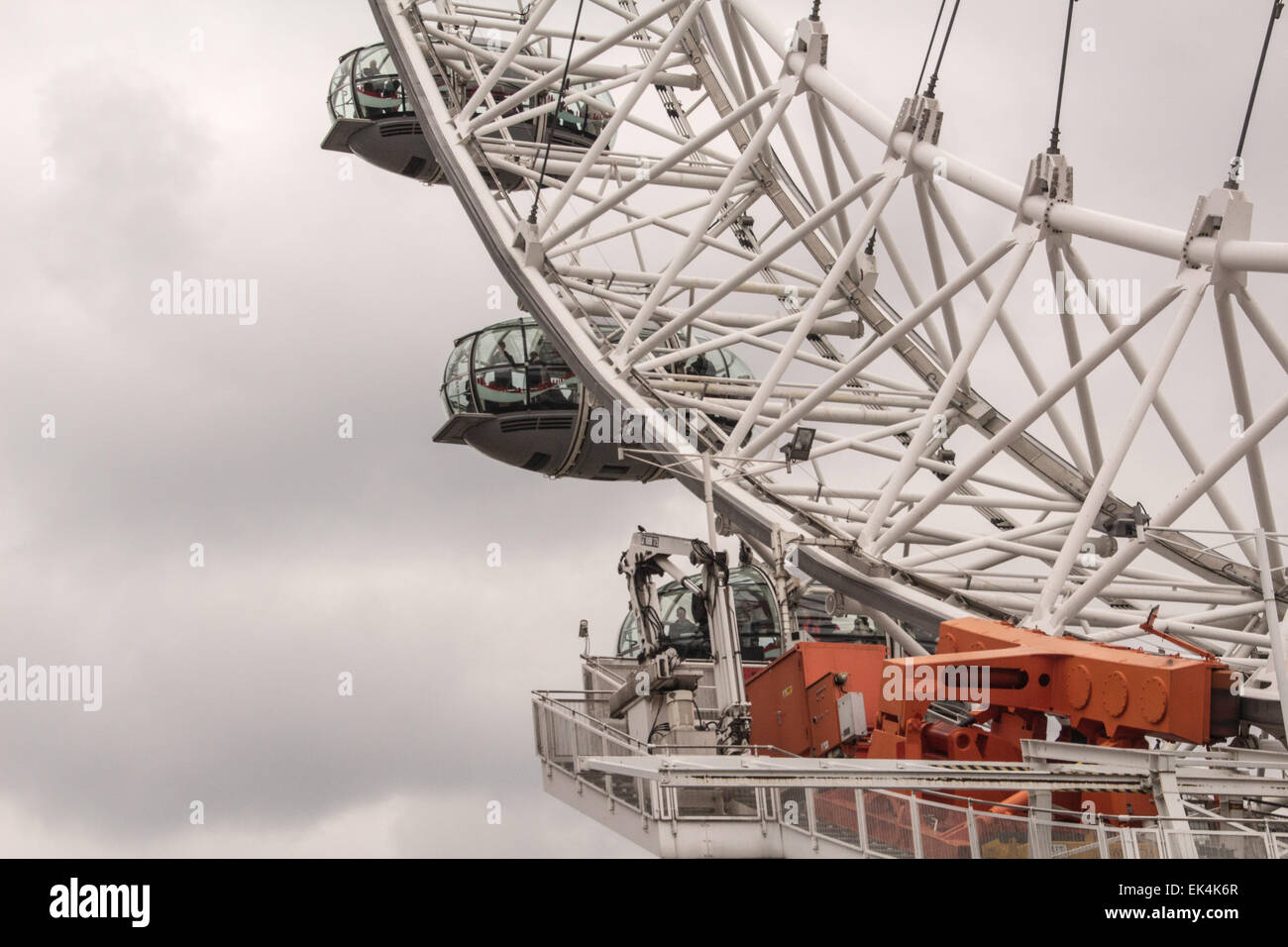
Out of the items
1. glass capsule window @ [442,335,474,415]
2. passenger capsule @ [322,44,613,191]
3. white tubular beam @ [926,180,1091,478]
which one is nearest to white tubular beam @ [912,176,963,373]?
white tubular beam @ [926,180,1091,478]

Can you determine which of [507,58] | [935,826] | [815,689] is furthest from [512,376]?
[935,826]

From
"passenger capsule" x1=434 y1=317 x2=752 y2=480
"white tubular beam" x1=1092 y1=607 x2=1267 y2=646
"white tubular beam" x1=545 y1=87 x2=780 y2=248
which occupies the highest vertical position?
"white tubular beam" x1=545 y1=87 x2=780 y2=248

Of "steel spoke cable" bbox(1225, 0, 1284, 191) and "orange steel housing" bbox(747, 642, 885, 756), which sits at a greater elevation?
"steel spoke cable" bbox(1225, 0, 1284, 191)

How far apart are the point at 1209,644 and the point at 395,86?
3149cm

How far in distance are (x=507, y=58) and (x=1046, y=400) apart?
21309 millimetres

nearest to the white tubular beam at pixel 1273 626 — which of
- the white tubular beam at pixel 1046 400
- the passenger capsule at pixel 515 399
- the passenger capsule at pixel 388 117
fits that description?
the white tubular beam at pixel 1046 400

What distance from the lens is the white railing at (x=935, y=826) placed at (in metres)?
19.7

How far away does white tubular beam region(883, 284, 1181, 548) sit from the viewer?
1152 inches

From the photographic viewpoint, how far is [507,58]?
154 ft

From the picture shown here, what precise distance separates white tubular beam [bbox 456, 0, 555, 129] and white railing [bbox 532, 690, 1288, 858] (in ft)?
81.5

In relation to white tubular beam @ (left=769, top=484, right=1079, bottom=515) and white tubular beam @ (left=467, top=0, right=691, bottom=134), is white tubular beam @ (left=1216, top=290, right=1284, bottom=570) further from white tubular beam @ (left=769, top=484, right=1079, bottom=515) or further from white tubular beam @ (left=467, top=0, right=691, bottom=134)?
white tubular beam @ (left=467, top=0, right=691, bottom=134)

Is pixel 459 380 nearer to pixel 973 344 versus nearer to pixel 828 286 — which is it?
pixel 828 286
